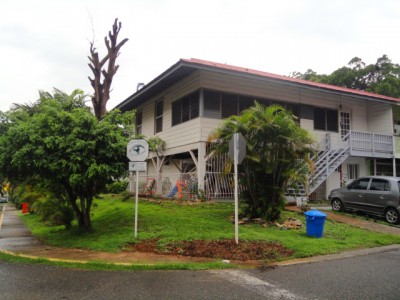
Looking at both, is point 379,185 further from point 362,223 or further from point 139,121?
point 139,121

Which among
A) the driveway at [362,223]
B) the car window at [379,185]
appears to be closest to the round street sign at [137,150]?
the driveway at [362,223]

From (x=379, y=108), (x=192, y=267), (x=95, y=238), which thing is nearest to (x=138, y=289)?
(x=192, y=267)

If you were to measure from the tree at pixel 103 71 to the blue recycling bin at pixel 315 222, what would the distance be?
37.3 feet

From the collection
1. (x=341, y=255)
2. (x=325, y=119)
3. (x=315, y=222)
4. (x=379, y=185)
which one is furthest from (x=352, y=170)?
(x=341, y=255)

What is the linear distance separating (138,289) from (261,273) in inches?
86.9

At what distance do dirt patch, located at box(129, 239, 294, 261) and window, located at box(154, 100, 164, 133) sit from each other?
1070 cm

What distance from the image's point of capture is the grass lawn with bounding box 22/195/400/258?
836cm

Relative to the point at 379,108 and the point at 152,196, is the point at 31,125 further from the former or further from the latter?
the point at 379,108

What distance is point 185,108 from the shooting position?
1602 centimetres

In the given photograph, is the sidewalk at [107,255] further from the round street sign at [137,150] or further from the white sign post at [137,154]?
the round street sign at [137,150]

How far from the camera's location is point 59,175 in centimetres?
912

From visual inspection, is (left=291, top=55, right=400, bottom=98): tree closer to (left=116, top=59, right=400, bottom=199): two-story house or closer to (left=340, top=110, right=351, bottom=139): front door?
(left=116, top=59, right=400, bottom=199): two-story house

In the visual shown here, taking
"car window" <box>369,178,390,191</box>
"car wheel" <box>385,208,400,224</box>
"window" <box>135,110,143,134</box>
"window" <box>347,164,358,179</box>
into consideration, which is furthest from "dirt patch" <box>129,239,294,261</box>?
"window" <box>135,110,143,134</box>

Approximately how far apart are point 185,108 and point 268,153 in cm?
646
